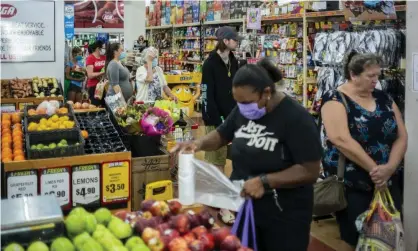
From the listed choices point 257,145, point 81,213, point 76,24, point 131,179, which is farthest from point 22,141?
point 76,24

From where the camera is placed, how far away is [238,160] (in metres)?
2.70

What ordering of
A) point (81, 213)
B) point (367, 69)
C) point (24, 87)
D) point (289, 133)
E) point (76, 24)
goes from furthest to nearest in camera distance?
point (76, 24)
point (24, 87)
point (367, 69)
point (289, 133)
point (81, 213)

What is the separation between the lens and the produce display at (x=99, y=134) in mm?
4035

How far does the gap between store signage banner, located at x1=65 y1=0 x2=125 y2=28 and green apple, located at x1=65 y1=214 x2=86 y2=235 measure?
50.9 feet

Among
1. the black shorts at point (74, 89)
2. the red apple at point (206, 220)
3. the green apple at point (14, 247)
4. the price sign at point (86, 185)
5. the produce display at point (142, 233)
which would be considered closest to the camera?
the green apple at point (14, 247)

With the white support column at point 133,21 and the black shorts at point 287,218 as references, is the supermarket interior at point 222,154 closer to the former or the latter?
the black shorts at point 287,218

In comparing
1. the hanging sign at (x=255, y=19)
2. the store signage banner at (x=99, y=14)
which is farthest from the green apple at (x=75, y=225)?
the store signage banner at (x=99, y=14)

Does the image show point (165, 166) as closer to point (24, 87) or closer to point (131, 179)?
point (131, 179)

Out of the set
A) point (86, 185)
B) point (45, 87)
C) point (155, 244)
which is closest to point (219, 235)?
point (155, 244)

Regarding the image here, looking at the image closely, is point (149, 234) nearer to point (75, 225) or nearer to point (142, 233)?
point (142, 233)

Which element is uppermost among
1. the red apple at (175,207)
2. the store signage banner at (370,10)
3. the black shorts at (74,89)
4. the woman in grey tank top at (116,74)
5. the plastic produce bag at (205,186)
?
the store signage banner at (370,10)

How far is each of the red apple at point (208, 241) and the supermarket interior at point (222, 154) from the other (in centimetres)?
1

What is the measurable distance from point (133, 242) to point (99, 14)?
15923mm

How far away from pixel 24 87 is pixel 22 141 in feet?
8.71
